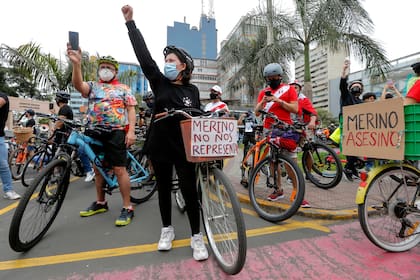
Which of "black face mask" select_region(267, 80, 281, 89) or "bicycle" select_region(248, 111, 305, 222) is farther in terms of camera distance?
"black face mask" select_region(267, 80, 281, 89)

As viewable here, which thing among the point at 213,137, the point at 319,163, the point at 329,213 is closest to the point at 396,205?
the point at 329,213

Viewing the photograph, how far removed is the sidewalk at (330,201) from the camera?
305 cm

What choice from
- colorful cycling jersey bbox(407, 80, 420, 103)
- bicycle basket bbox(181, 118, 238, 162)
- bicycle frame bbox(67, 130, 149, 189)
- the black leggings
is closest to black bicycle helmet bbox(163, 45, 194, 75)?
bicycle basket bbox(181, 118, 238, 162)

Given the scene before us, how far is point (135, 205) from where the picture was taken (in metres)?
3.66

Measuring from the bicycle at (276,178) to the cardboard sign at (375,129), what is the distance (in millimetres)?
624

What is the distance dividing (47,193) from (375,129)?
10.4 feet

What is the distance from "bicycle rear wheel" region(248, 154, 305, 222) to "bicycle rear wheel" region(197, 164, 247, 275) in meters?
1.00

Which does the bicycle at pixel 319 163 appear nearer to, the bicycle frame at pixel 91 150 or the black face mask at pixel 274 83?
the black face mask at pixel 274 83

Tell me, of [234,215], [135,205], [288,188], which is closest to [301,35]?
[288,188]

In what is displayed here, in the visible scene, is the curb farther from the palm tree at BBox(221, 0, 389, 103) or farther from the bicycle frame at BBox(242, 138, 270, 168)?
the palm tree at BBox(221, 0, 389, 103)

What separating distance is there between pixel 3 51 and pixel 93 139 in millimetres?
7720

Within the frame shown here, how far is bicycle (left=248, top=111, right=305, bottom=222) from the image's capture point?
2793 millimetres

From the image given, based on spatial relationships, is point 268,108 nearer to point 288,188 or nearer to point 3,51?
point 288,188

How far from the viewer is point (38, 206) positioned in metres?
2.47
